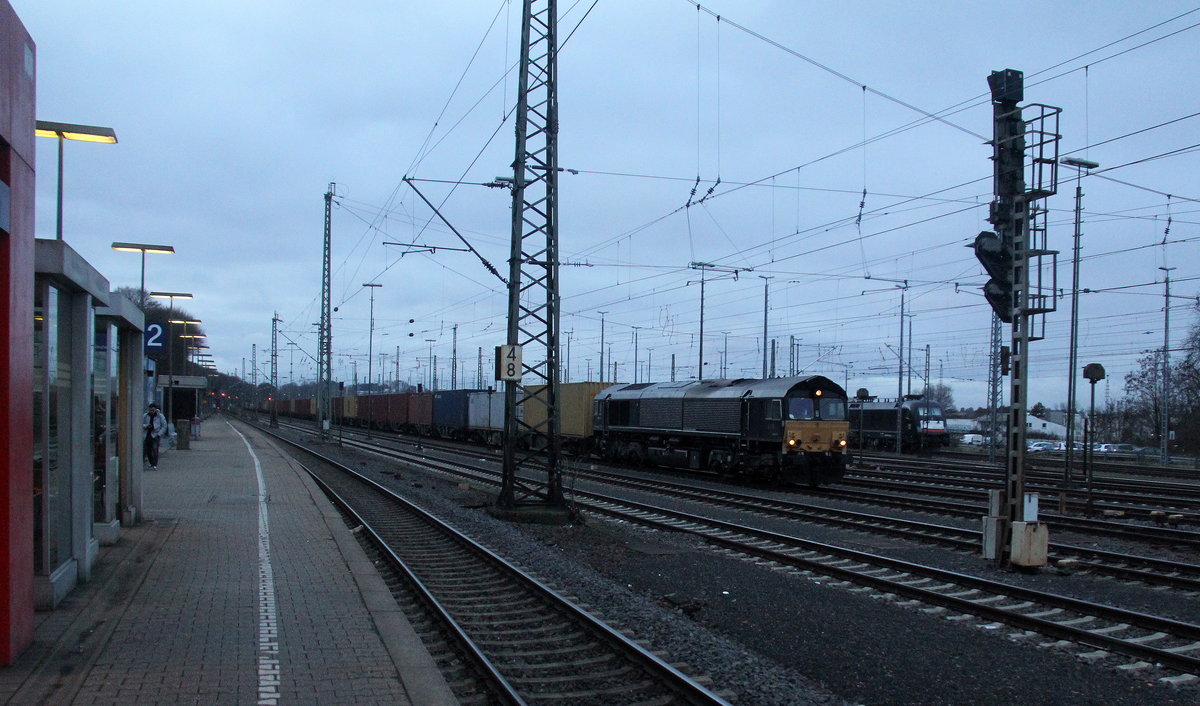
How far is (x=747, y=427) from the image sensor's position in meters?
23.4

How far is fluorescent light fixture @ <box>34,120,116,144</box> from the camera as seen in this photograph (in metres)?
8.00

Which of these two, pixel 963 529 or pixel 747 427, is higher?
pixel 747 427

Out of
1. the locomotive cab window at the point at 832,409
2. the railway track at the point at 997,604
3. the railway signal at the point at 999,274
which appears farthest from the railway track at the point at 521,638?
the locomotive cab window at the point at 832,409

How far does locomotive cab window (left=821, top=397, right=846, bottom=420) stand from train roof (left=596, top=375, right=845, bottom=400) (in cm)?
30

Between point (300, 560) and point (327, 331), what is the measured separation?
26.9m

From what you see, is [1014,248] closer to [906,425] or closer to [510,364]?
[510,364]

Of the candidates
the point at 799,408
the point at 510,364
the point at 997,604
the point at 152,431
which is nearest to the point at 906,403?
the point at 799,408

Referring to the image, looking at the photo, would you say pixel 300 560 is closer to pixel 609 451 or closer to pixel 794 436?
pixel 794 436

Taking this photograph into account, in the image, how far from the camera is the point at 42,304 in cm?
704

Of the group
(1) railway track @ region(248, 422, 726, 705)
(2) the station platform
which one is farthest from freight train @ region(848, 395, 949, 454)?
(2) the station platform

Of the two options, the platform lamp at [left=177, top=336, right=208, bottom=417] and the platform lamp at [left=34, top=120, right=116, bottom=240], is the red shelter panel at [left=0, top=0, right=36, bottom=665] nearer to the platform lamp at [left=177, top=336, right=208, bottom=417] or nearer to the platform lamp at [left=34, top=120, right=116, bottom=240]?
the platform lamp at [left=34, top=120, right=116, bottom=240]

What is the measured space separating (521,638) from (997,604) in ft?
15.8

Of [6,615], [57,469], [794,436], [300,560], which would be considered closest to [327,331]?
[794,436]

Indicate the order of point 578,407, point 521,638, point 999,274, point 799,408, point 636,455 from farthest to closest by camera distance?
point 578,407
point 636,455
point 799,408
point 999,274
point 521,638
